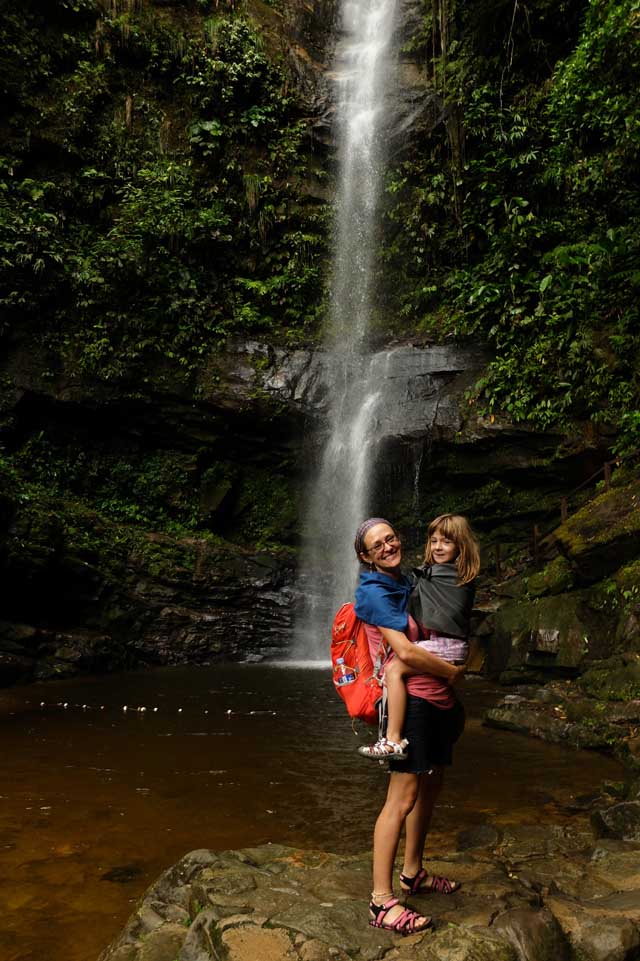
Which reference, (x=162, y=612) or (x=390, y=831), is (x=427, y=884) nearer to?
(x=390, y=831)

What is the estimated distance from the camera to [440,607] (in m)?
2.58

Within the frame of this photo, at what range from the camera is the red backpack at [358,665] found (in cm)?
259

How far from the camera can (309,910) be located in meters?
2.41

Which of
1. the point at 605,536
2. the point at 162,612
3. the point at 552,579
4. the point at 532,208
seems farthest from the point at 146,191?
the point at 605,536

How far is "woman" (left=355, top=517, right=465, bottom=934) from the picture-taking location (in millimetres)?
2359

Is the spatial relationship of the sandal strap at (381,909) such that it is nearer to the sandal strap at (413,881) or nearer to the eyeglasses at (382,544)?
the sandal strap at (413,881)

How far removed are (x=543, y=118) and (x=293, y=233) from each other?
5985mm

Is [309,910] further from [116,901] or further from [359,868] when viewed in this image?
[116,901]

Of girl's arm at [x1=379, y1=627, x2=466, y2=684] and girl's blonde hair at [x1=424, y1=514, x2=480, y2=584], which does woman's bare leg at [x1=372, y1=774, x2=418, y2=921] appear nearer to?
girl's arm at [x1=379, y1=627, x2=466, y2=684]

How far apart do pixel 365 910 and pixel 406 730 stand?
2.21 feet

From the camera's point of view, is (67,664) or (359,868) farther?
(67,664)

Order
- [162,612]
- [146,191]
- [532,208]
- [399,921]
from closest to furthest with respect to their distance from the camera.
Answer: [399,921] < [162,612] < [532,208] < [146,191]

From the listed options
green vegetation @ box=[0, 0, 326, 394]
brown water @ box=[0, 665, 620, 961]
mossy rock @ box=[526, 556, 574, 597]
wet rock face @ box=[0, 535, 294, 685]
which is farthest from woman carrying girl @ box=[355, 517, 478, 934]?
green vegetation @ box=[0, 0, 326, 394]

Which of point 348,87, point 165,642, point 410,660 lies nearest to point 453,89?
point 348,87
